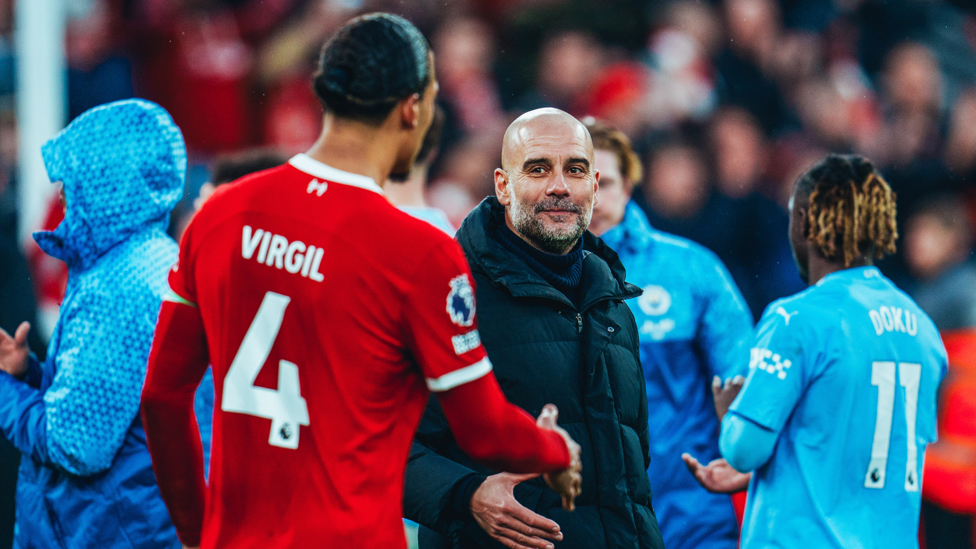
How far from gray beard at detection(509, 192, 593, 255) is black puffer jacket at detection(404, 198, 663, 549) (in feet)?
0.31

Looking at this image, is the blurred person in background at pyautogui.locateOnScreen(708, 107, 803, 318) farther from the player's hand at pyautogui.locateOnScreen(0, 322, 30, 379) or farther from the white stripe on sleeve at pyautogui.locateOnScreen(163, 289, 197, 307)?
the white stripe on sleeve at pyautogui.locateOnScreen(163, 289, 197, 307)

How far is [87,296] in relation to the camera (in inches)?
106

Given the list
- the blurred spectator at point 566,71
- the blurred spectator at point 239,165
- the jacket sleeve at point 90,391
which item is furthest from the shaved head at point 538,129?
the blurred spectator at point 566,71

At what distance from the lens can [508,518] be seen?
2.29m

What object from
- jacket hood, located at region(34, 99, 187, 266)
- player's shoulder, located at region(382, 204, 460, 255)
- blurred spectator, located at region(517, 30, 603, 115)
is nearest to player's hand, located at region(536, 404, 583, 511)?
player's shoulder, located at region(382, 204, 460, 255)

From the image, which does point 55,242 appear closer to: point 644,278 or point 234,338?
point 234,338

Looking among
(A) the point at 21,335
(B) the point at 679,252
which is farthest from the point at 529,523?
(B) the point at 679,252

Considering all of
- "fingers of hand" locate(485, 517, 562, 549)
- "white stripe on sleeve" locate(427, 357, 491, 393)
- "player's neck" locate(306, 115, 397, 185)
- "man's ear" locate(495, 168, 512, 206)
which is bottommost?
"fingers of hand" locate(485, 517, 562, 549)

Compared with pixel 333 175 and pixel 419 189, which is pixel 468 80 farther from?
pixel 333 175

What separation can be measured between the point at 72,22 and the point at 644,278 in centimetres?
600

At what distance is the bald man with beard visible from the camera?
2.43 m

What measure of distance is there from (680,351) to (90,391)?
2.19 m

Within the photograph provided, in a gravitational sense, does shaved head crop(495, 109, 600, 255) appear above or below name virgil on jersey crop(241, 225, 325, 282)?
above

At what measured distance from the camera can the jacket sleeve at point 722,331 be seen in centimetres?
369
